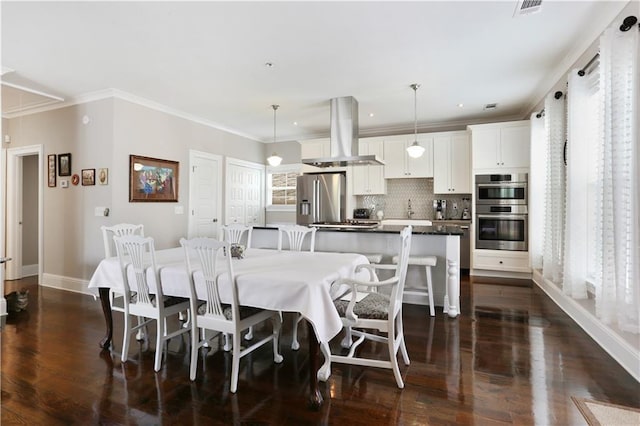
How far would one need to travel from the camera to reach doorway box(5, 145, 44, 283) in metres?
5.10

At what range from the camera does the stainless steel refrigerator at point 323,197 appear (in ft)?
21.4

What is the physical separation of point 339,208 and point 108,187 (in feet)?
12.5

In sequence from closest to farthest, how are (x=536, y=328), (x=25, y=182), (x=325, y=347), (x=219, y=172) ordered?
(x=325, y=347) < (x=536, y=328) < (x=25, y=182) < (x=219, y=172)

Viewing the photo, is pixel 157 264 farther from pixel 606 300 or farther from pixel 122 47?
pixel 606 300

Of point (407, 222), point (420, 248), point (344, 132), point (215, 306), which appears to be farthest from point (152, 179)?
point (407, 222)

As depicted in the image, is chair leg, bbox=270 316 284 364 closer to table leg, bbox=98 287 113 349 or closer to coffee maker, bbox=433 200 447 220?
table leg, bbox=98 287 113 349

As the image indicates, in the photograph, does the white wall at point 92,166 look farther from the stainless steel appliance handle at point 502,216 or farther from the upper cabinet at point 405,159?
the stainless steel appliance handle at point 502,216

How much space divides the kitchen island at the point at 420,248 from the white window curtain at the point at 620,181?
4.13 ft

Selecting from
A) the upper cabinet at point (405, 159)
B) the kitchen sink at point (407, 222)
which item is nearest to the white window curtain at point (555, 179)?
the kitchen sink at point (407, 222)

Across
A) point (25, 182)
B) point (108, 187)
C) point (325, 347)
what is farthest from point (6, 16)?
point (25, 182)

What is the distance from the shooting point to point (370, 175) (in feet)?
21.5

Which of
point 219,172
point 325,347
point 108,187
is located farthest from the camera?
point 219,172

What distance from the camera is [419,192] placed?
6.64 m

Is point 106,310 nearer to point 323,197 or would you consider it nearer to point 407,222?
point 323,197
